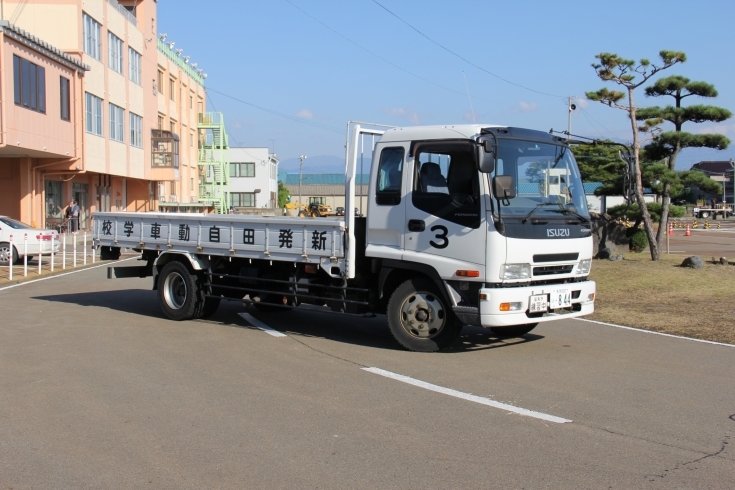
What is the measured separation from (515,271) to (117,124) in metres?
36.0

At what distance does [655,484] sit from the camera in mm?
4871

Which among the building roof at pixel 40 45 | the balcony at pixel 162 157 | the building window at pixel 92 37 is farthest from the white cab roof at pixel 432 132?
the balcony at pixel 162 157

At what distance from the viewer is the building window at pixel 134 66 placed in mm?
43375

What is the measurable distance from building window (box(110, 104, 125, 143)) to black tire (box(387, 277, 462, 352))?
33674 millimetres

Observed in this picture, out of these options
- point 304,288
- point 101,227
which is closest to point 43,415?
point 304,288

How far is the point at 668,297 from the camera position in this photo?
580 inches

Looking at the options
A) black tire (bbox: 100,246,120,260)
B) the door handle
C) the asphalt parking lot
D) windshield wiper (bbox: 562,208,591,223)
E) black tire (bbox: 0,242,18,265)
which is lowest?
the asphalt parking lot

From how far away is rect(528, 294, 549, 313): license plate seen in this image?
8.66m

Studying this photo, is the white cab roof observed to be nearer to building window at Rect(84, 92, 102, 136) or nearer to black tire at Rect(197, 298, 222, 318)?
black tire at Rect(197, 298, 222, 318)

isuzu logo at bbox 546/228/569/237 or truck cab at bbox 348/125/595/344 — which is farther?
isuzu logo at bbox 546/228/569/237

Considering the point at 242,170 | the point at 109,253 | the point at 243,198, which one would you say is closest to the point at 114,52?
the point at 109,253

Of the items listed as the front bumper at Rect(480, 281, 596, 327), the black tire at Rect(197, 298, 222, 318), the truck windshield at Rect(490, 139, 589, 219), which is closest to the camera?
the front bumper at Rect(480, 281, 596, 327)

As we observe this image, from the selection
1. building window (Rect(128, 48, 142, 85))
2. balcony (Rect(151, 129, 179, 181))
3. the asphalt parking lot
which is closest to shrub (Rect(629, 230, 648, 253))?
the asphalt parking lot

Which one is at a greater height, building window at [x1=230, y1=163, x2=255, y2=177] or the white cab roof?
building window at [x1=230, y1=163, x2=255, y2=177]
